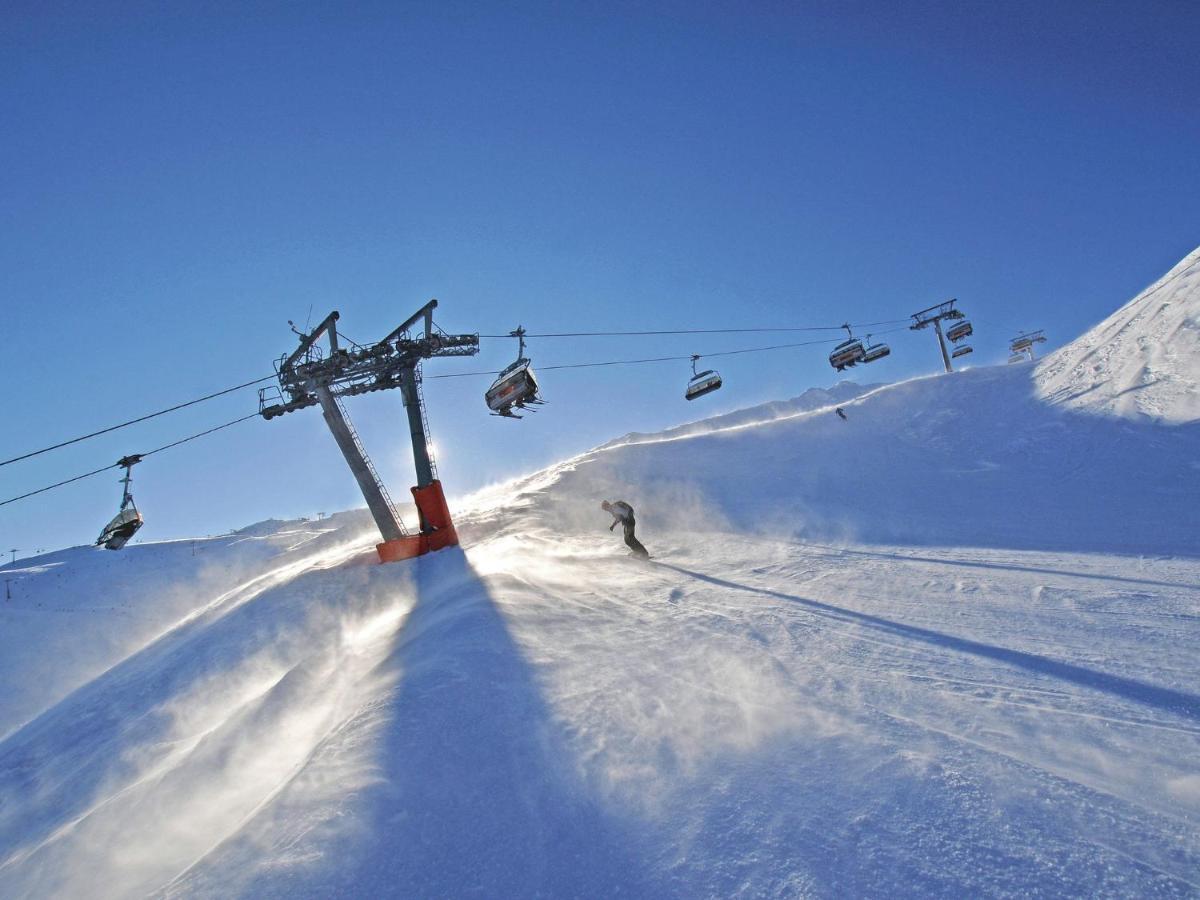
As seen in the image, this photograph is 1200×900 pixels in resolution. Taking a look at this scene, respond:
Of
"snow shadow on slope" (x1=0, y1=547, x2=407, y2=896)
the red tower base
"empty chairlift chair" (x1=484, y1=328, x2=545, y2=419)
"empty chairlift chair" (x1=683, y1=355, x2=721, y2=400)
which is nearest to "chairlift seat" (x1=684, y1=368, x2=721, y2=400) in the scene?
"empty chairlift chair" (x1=683, y1=355, x2=721, y2=400)

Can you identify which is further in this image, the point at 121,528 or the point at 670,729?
the point at 121,528

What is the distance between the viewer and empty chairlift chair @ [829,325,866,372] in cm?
3581

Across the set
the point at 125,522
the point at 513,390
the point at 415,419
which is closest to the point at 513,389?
the point at 513,390

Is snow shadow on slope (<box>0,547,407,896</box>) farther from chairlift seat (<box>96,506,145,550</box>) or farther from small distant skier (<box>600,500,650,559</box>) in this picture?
small distant skier (<box>600,500,650,559</box>)

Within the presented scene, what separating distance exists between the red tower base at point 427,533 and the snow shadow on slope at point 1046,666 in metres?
11.0

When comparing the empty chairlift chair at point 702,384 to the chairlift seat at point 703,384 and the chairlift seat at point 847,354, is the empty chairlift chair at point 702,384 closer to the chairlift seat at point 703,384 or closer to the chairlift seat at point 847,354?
the chairlift seat at point 703,384

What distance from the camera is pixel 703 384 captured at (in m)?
28.2

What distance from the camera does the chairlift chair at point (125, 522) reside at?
12.7 m

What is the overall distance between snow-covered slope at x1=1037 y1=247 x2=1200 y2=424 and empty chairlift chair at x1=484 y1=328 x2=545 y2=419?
66.3 feet

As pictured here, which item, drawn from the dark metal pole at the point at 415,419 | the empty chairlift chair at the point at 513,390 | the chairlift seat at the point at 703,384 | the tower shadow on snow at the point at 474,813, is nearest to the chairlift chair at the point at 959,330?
the chairlift seat at the point at 703,384

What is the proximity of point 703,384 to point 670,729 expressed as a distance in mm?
24866

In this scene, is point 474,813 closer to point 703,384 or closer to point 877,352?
point 703,384

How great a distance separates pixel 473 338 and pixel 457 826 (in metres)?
16.9

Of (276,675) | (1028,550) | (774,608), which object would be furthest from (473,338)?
(1028,550)
